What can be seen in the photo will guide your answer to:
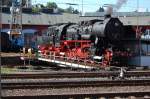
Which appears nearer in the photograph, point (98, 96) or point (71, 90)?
point (98, 96)

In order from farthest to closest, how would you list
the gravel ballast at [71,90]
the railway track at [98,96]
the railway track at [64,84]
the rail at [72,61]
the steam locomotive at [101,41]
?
1. the steam locomotive at [101,41]
2. the rail at [72,61]
3. the railway track at [64,84]
4. the gravel ballast at [71,90]
5. the railway track at [98,96]

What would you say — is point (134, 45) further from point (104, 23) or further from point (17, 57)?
point (17, 57)

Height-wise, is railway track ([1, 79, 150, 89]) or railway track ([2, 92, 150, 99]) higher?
railway track ([2, 92, 150, 99])

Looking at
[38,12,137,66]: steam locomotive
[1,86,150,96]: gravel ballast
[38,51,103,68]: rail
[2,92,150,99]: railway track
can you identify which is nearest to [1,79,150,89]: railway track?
[1,86,150,96]: gravel ballast

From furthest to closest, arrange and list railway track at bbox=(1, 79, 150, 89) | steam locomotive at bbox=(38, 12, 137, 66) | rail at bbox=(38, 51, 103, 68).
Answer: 1. steam locomotive at bbox=(38, 12, 137, 66)
2. rail at bbox=(38, 51, 103, 68)
3. railway track at bbox=(1, 79, 150, 89)

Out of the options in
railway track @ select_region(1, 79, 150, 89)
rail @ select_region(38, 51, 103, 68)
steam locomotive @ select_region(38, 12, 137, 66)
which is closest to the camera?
railway track @ select_region(1, 79, 150, 89)

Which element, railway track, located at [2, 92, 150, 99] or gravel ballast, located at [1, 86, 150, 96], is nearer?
railway track, located at [2, 92, 150, 99]

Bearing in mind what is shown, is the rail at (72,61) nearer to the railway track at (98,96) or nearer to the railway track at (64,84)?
the railway track at (64,84)

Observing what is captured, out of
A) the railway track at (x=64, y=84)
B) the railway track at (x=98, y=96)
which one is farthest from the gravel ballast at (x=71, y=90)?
the railway track at (x=98, y=96)

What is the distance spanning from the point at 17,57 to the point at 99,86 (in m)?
19.8

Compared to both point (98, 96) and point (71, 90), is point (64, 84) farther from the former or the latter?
point (98, 96)

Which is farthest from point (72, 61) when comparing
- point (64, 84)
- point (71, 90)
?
point (71, 90)

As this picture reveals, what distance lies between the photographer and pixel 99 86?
16281mm

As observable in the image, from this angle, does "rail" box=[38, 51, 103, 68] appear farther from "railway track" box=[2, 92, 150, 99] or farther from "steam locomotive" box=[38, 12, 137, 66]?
"railway track" box=[2, 92, 150, 99]
